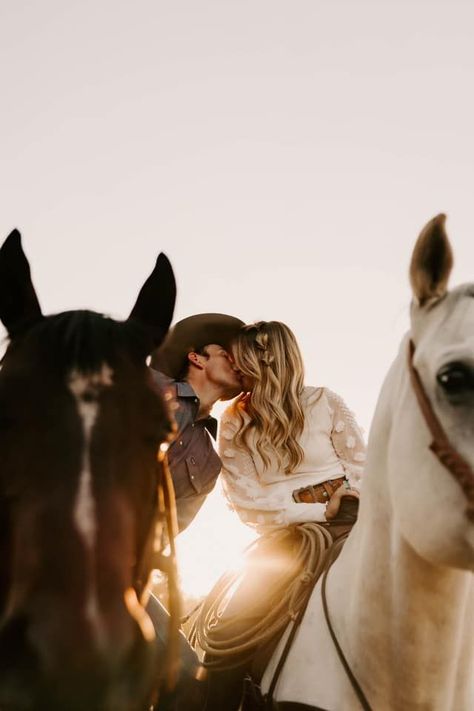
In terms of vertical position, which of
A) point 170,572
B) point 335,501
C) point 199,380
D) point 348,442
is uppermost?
point 199,380

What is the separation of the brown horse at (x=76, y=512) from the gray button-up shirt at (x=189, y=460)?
1724mm

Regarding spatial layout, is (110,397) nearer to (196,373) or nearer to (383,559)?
(383,559)

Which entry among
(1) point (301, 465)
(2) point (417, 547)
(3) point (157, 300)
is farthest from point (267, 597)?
(3) point (157, 300)

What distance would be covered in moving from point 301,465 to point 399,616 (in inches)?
68.9

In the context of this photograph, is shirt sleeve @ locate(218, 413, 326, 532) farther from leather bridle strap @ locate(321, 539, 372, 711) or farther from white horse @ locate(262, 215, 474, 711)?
white horse @ locate(262, 215, 474, 711)

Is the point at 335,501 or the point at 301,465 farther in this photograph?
the point at 301,465

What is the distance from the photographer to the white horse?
289cm

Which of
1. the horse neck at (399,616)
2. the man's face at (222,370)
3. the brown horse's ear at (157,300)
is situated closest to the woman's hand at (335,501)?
the horse neck at (399,616)

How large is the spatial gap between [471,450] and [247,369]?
2.54 m

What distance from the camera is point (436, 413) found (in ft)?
9.83

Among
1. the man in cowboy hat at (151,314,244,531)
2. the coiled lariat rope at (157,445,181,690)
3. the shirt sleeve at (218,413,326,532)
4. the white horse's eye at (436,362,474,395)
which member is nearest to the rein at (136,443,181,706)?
the coiled lariat rope at (157,445,181,690)

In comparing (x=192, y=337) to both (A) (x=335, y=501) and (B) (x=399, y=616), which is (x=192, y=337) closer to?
(A) (x=335, y=501)

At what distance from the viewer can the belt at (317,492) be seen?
4848 mm

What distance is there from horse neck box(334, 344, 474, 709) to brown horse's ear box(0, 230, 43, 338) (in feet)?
5.59
